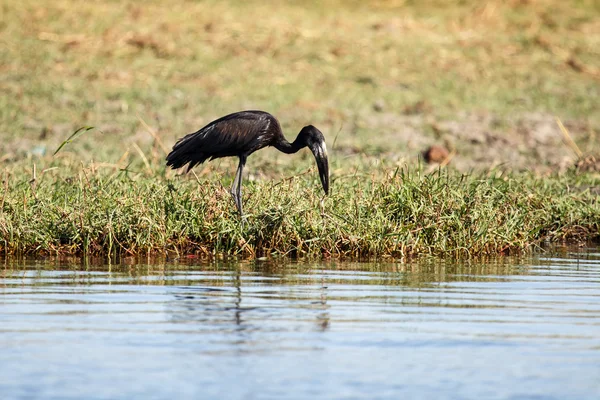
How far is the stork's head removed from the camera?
9409 millimetres

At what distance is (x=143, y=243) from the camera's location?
27.9 feet

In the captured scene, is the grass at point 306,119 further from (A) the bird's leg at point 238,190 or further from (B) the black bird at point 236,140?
(B) the black bird at point 236,140

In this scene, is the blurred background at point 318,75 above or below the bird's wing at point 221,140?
above

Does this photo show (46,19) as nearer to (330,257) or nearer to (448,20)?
(448,20)

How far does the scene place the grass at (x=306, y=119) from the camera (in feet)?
28.5

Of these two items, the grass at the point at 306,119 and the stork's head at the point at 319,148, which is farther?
the stork's head at the point at 319,148

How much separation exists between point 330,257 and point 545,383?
4004mm

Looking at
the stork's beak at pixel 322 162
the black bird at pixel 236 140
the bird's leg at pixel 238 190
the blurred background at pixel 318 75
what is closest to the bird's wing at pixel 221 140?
the black bird at pixel 236 140

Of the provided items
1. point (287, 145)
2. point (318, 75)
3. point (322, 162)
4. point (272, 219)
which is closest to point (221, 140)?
point (287, 145)

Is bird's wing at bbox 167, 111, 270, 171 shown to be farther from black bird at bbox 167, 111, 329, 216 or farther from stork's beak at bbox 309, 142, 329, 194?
stork's beak at bbox 309, 142, 329, 194

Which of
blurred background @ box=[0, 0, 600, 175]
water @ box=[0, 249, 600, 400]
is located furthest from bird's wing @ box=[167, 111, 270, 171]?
water @ box=[0, 249, 600, 400]

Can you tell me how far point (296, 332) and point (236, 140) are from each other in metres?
4.30

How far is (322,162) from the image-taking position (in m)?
9.52

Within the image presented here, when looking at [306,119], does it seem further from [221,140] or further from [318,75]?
[221,140]
